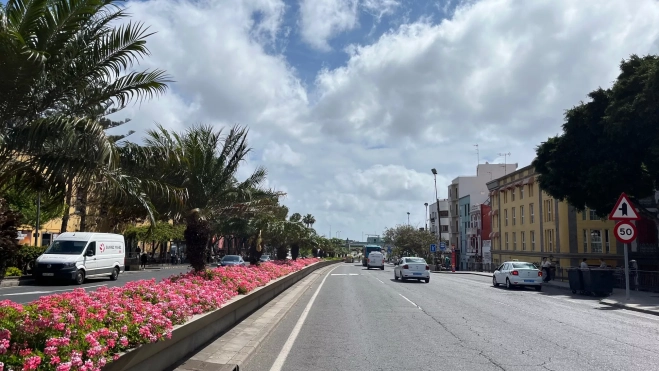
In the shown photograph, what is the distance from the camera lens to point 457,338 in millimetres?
10906

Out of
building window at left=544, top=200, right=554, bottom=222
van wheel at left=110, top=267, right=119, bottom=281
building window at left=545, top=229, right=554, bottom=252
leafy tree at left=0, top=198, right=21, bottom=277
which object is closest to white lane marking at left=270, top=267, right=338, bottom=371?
leafy tree at left=0, top=198, right=21, bottom=277

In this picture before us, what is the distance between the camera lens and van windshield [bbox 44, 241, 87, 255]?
25922 millimetres

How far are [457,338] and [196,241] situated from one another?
7944 millimetres

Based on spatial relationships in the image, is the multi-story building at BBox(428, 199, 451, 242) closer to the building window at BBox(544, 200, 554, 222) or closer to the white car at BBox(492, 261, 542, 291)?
the building window at BBox(544, 200, 554, 222)

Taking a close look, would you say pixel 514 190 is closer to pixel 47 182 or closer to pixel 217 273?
pixel 217 273

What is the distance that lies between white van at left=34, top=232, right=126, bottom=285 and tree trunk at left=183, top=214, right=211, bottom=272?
474 inches

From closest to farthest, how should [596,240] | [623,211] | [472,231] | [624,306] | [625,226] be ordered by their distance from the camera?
1. [624,306]
2. [625,226]
3. [623,211]
4. [596,240]
5. [472,231]

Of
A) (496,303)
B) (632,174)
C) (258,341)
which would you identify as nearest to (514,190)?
(632,174)

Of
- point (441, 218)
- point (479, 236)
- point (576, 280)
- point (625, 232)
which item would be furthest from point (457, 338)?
point (441, 218)

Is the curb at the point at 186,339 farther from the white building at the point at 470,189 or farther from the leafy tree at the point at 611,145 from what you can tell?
the white building at the point at 470,189

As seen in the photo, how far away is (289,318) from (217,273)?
274 cm

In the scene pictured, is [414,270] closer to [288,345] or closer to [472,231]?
[288,345]

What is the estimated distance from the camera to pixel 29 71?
650cm

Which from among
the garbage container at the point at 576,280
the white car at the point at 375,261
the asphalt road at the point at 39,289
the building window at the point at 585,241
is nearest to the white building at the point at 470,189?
the white car at the point at 375,261
